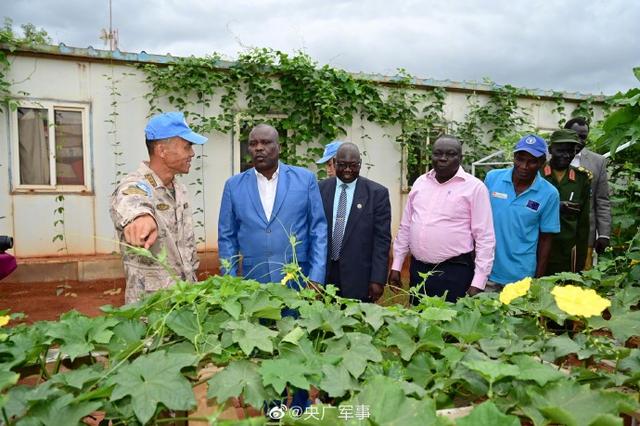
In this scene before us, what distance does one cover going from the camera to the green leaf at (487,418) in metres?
0.85

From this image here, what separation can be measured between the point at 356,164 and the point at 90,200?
4.78 meters

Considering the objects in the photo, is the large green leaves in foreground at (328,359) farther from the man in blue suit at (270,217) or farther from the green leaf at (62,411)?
the man in blue suit at (270,217)

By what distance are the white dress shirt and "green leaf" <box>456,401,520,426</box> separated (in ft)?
7.60

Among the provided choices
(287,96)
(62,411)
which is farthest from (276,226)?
(287,96)

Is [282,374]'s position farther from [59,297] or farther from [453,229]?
[59,297]

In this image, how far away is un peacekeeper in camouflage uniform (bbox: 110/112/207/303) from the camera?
234cm

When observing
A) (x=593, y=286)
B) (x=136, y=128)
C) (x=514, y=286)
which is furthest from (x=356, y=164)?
(x=136, y=128)

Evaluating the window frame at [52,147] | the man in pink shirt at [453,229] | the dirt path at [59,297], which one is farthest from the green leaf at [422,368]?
the window frame at [52,147]

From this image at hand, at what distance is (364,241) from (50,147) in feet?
17.2

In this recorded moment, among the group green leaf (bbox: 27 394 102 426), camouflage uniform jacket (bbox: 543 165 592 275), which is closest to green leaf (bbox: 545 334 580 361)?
green leaf (bbox: 27 394 102 426)

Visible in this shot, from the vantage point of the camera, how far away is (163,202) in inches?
99.4

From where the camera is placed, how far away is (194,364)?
3.54 ft

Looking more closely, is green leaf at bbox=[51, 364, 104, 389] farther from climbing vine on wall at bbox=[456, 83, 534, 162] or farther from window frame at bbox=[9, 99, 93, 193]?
climbing vine on wall at bbox=[456, 83, 534, 162]

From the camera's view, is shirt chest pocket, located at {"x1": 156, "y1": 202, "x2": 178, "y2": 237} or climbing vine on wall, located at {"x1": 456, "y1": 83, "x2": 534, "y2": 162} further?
climbing vine on wall, located at {"x1": 456, "y1": 83, "x2": 534, "y2": 162}
